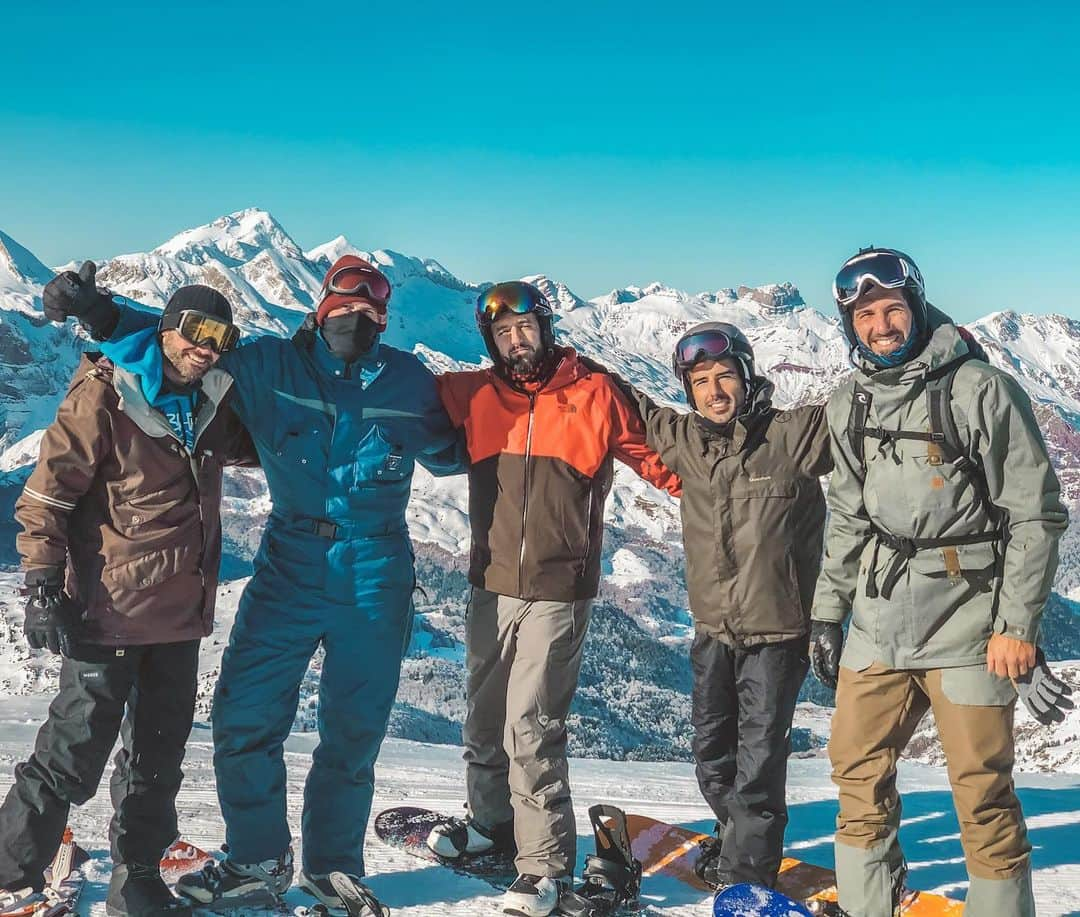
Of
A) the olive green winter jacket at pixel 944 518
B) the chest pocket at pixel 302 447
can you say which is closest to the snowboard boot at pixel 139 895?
the chest pocket at pixel 302 447

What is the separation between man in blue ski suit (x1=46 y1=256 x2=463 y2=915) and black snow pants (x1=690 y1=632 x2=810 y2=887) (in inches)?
64.9

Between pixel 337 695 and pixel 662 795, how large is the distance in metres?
4.22

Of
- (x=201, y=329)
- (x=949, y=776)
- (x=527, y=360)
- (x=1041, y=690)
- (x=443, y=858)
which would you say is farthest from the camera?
(x=443, y=858)

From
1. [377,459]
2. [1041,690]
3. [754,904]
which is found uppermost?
[377,459]

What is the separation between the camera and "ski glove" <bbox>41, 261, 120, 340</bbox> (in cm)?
418

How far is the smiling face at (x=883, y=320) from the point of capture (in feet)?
13.3

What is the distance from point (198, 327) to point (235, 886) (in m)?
2.49

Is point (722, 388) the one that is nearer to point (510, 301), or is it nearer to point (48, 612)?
point (510, 301)

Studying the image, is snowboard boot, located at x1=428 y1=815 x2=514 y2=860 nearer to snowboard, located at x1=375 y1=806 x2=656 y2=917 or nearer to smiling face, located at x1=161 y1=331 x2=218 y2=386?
snowboard, located at x1=375 y1=806 x2=656 y2=917

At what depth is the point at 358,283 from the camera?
15.0ft

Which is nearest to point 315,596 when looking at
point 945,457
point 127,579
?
point 127,579

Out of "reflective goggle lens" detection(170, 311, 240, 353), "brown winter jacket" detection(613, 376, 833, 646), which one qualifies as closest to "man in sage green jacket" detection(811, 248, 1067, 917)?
"brown winter jacket" detection(613, 376, 833, 646)

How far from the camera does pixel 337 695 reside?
4383 millimetres

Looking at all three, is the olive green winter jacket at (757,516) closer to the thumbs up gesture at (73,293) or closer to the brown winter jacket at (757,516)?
the brown winter jacket at (757,516)
